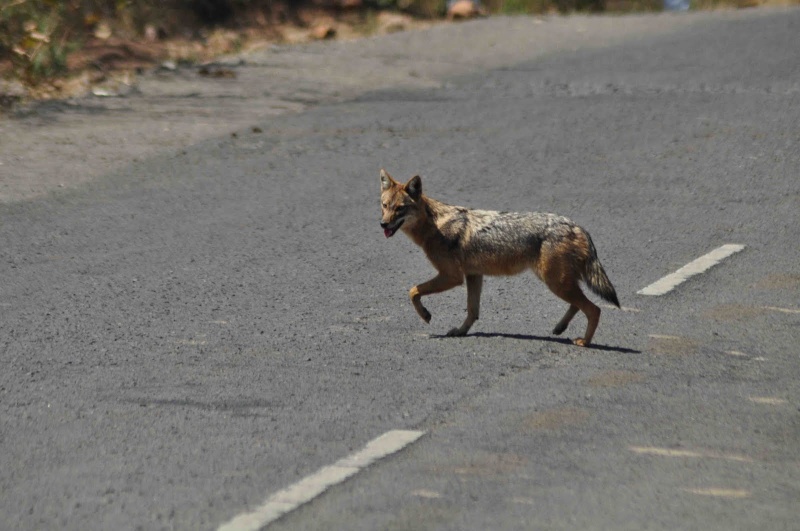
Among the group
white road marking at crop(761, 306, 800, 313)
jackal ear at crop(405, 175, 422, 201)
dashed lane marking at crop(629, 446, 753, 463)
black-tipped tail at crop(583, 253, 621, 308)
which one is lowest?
white road marking at crop(761, 306, 800, 313)

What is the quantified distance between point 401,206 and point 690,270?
8.67 feet

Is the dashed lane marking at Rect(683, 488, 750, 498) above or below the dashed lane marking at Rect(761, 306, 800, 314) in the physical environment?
above

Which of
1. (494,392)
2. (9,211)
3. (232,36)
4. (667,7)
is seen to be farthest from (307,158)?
(667,7)

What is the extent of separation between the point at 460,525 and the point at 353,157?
8680 mm

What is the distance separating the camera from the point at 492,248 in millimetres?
A: 8172

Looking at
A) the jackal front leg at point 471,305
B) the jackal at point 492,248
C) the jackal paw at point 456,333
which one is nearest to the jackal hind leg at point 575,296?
the jackal at point 492,248

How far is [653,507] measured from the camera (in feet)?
18.0

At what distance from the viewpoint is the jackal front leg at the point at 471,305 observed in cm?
830

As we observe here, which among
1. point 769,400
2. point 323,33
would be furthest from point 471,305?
point 323,33

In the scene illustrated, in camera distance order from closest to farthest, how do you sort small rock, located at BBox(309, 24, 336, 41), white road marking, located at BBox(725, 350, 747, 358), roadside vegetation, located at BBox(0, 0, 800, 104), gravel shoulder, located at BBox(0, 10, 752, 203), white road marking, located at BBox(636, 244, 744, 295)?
white road marking, located at BBox(725, 350, 747, 358)
white road marking, located at BBox(636, 244, 744, 295)
gravel shoulder, located at BBox(0, 10, 752, 203)
roadside vegetation, located at BBox(0, 0, 800, 104)
small rock, located at BBox(309, 24, 336, 41)

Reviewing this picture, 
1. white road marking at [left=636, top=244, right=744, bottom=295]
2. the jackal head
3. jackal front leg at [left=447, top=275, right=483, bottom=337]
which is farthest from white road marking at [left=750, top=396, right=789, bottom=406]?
the jackal head

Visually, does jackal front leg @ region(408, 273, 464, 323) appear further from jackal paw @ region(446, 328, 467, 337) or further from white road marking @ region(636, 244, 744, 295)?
white road marking @ region(636, 244, 744, 295)

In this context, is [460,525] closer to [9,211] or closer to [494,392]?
[494,392]

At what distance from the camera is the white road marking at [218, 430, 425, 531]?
5336mm
